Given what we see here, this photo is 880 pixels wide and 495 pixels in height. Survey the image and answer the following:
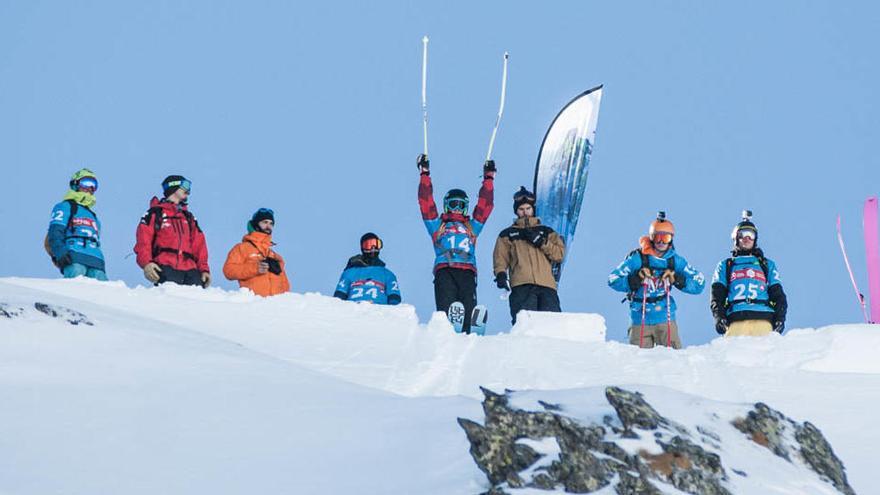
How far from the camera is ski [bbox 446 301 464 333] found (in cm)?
1002

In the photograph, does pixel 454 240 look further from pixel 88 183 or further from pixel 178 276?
pixel 88 183

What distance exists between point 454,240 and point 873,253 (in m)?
5.41

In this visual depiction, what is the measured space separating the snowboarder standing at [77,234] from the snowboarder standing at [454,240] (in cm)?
305

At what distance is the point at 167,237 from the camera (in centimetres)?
1002

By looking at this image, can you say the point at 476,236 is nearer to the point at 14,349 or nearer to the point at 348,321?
the point at 348,321

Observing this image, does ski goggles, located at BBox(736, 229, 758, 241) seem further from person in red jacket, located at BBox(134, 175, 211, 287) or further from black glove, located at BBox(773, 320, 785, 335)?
person in red jacket, located at BBox(134, 175, 211, 287)

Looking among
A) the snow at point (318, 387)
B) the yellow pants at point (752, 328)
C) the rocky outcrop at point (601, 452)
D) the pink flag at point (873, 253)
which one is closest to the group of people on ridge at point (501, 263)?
the yellow pants at point (752, 328)

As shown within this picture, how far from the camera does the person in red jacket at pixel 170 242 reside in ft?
32.8

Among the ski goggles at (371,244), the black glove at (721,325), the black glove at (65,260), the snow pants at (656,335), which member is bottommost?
the snow pants at (656,335)

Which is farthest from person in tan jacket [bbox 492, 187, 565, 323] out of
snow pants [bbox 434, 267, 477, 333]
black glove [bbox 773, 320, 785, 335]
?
black glove [bbox 773, 320, 785, 335]

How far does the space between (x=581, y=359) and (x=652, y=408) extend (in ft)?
10.2

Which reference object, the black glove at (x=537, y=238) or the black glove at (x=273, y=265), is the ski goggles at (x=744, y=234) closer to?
the black glove at (x=537, y=238)

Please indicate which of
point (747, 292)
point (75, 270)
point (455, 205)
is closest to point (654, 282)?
point (747, 292)

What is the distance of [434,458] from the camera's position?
486 cm
